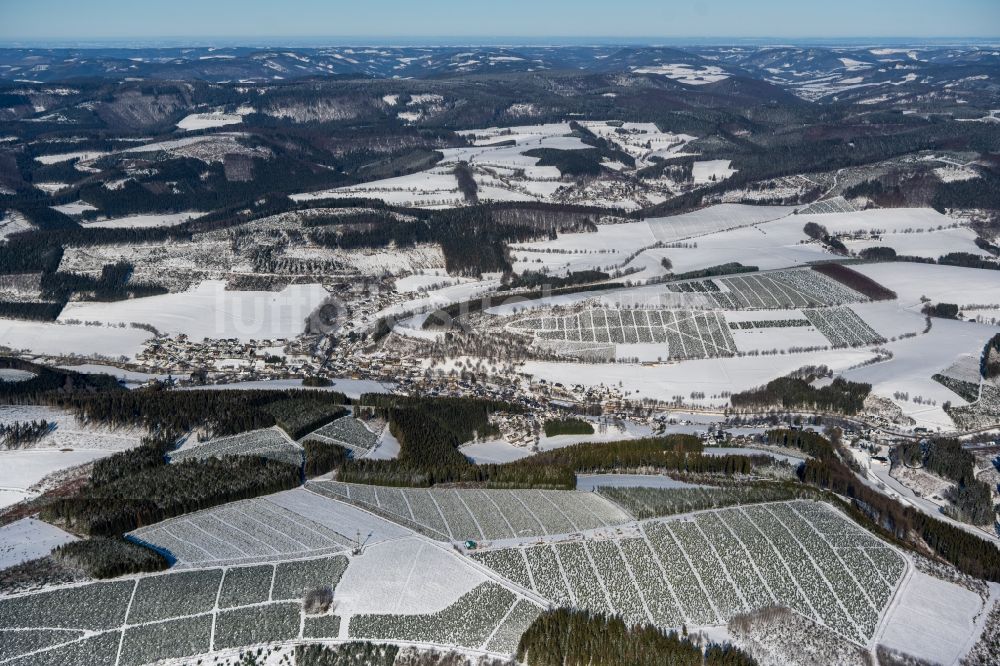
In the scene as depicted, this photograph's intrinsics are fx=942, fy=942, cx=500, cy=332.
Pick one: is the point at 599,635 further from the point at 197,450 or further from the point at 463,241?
the point at 463,241

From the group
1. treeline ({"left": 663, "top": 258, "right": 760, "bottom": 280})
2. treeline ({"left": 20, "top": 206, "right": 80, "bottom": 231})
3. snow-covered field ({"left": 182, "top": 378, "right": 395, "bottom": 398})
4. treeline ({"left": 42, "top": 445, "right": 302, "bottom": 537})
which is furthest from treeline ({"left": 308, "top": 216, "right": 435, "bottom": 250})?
treeline ({"left": 42, "top": 445, "right": 302, "bottom": 537})

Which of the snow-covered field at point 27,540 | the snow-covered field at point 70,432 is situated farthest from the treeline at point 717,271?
the snow-covered field at point 27,540

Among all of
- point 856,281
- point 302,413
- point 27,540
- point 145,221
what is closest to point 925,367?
point 856,281

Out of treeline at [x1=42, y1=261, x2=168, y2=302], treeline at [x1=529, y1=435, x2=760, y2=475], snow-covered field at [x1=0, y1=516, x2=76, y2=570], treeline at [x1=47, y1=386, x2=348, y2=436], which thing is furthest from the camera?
treeline at [x1=42, y1=261, x2=168, y2=302]

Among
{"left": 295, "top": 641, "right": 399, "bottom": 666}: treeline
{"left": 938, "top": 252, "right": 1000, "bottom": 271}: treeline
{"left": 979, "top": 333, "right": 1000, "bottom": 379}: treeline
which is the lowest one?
{"left": 938, "top": 252, "right": 1000, "bottom": 271}: treeline

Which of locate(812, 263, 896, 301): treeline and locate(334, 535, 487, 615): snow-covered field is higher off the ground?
locate(334, 535, 487, 615): snow-covered field

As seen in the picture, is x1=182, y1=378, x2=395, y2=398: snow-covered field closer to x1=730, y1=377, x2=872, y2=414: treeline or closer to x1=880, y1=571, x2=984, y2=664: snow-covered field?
x1=730, y1=377, x2=872, y2=414: treeline

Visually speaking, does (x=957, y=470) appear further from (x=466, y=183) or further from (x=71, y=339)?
(x=466, y=183)

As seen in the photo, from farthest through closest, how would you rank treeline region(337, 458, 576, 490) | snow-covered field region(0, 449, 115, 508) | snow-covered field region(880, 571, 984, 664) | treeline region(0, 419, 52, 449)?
1. treeline region(0, 419, 52, 449)
2. treeline region(337, 458, 576, 490)
3. snow-covered field region(0, 449, 115, 508)
4. snow-covered field region(880, 571, 984, 664)
